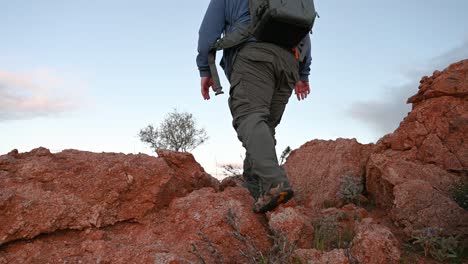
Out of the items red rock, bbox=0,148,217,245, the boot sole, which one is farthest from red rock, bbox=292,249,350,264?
red rock, bbox=0,148,217,245

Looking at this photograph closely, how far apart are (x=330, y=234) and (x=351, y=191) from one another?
6.20ft

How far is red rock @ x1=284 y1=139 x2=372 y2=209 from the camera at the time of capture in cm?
521

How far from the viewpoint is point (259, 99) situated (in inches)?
129

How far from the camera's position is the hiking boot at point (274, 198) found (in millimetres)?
2895

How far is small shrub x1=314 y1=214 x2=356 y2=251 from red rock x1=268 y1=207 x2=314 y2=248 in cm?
6

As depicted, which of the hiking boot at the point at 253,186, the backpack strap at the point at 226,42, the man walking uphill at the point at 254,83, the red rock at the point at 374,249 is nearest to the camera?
the red rock at the point at 374,249

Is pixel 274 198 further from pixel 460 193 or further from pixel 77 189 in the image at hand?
pixel 460 193

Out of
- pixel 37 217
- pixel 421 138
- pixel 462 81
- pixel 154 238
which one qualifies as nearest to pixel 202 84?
pixel 154 238

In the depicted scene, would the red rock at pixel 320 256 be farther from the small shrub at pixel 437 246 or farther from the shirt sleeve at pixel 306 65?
the shirt sleeve at pixel 306 65

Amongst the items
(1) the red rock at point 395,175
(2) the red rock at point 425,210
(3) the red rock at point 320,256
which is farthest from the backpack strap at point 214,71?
(1) the red rock at point 395,175

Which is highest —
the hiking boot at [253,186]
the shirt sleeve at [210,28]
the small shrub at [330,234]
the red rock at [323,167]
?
the shirt sleeve at [210,28]

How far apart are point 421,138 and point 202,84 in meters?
2.75

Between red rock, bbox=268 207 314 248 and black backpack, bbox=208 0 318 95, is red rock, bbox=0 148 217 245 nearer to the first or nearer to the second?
red rock, bbox=268 207 314 248

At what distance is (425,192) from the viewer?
147 inches
